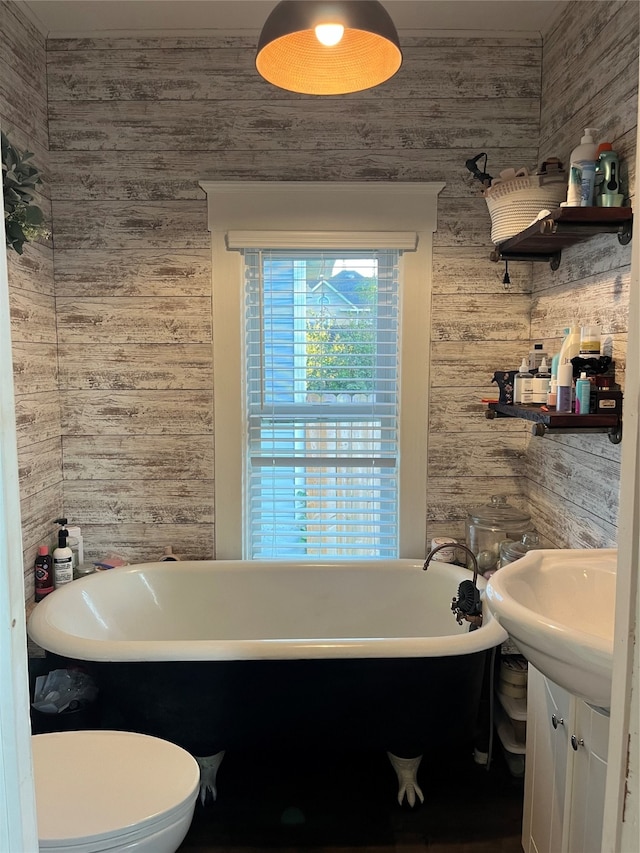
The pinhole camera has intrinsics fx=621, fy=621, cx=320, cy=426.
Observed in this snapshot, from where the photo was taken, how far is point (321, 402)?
279 centimetres

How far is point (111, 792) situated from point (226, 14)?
105 inches

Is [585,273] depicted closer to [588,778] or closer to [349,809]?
[588,778]

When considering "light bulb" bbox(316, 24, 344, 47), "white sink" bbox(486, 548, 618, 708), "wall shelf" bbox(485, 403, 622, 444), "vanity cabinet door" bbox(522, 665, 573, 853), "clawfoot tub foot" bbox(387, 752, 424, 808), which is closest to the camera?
"white sink" bbox(486, 548, 618, 708)

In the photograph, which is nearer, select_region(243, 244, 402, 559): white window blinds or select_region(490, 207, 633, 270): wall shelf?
select_region(490, 207, 633, 270): wall shelf

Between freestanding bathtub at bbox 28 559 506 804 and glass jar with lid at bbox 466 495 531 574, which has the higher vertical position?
glass jar with lid at bbox 466 495 531 574

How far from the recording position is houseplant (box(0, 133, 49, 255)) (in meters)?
1.89

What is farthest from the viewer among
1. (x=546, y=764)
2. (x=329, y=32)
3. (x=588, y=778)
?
(x=546, y=764)

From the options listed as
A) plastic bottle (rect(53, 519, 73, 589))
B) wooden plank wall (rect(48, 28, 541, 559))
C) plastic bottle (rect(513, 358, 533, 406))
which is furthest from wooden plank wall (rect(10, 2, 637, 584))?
plastic bottle (rect(513, 358, 533, 406))

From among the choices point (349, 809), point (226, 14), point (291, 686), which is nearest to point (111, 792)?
point (291, 686)

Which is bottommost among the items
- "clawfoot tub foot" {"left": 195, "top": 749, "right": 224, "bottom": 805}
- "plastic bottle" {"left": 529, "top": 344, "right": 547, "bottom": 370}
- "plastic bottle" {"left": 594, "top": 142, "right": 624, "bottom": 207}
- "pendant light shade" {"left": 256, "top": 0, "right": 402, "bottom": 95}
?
"clawfoot tub foot" {"left": 195, "top": 749, "right": 224, "bottom": 805}

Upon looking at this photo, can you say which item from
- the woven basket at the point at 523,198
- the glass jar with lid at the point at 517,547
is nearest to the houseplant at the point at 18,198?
the woven basket at the point at 523,198

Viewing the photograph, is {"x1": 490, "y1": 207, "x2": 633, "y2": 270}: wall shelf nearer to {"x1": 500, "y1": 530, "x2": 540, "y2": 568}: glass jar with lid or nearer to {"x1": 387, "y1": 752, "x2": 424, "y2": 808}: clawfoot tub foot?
{"x1": 500, "y1": 530, "x2": 540, "y2": 568}: glass jar with lid

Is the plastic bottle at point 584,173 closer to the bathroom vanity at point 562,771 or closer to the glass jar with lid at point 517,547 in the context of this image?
the glass jar with lid at point 517,547

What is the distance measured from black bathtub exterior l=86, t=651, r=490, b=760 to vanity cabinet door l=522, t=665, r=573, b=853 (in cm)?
Answer: 25
